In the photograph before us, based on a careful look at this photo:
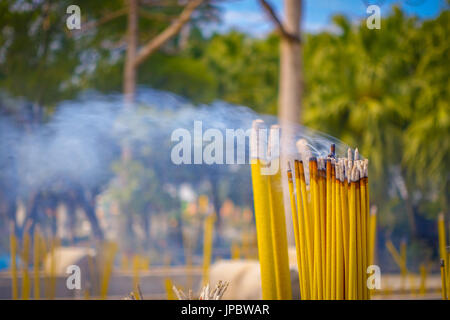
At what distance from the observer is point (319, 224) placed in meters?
2.39

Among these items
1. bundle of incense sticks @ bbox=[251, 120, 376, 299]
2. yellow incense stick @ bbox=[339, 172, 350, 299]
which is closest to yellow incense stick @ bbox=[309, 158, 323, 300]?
bundle of incense sticks @ bbox=[251, 120, 376, 299]

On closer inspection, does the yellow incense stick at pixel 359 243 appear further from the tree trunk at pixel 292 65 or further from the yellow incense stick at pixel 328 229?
the tree trunk at pixel 292 65

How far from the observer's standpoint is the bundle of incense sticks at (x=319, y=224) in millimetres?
2328

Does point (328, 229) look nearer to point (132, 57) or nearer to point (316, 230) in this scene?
point (316, 230)

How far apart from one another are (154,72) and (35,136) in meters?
6.30

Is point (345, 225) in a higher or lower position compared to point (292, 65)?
lower

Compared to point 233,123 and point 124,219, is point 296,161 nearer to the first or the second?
point 233,123

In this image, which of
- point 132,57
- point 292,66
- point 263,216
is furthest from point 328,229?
point 132,57

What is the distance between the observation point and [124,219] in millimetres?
11133

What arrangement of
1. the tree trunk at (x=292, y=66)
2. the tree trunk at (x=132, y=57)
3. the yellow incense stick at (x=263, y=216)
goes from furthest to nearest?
the tree trunk at (x=132, y=57) < the tree trunk at (x=292, y=66) < the yellow incense stick at (x=263, y=216)

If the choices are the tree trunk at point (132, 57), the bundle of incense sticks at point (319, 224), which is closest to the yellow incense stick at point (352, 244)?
the bundle of incense sticks at point (319, 224)

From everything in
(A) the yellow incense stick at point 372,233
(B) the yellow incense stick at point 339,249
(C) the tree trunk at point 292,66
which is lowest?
(A) the yellow incense stick at point 372,233

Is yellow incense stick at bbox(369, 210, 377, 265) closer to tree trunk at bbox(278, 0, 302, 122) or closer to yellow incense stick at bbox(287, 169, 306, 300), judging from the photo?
yellow incense stick at bbox(287, 169, 306, 300)

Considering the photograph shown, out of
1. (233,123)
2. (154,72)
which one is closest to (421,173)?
(154,72)
